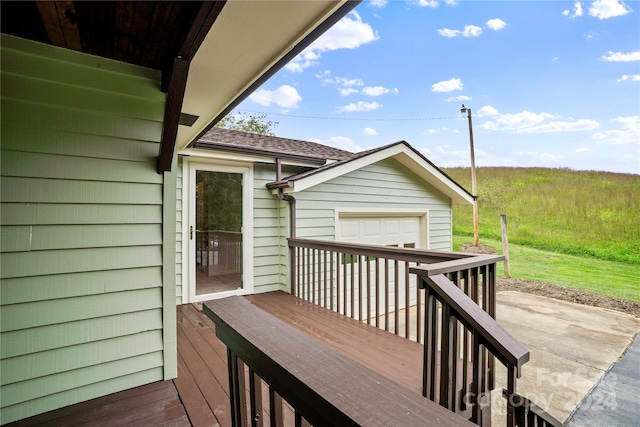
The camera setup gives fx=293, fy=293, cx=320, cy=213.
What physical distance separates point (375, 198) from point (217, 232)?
3147mm

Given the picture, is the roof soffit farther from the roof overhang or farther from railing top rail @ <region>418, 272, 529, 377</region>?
the roof overhang

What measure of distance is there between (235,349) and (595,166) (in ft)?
48.3

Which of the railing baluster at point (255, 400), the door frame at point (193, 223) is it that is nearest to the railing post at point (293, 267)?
the door frame at point (193, 223)

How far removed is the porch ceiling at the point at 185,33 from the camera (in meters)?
1.38

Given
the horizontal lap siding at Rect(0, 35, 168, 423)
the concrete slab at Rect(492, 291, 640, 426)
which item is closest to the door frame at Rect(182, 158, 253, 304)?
the horizontal lap siding at Rect(0, 35, 168, 423)

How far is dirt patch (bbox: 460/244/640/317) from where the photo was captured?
5910 mm

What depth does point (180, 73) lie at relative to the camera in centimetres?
168

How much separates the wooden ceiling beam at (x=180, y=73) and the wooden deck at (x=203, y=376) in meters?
1.59

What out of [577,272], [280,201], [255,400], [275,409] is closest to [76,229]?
[255,400]

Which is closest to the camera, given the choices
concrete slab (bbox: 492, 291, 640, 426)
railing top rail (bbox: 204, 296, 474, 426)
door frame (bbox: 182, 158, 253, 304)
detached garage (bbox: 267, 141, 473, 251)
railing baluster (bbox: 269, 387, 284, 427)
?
railing top rail (bbox: 204, 296, 474, 426)

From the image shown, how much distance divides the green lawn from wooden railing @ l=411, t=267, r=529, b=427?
717cm

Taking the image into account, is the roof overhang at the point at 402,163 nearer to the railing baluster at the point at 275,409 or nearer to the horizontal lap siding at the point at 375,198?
the horizontal lap siding at the point at 375,198

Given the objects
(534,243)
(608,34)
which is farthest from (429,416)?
(608,34)

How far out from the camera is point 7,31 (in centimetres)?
162
